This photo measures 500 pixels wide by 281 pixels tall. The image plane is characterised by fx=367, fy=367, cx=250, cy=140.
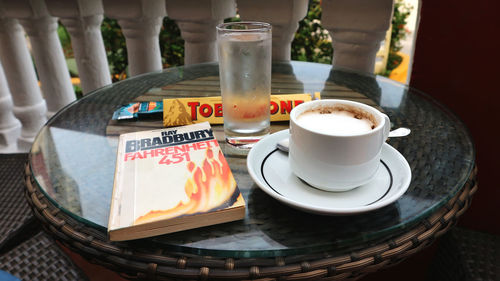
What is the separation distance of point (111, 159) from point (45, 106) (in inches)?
60.1

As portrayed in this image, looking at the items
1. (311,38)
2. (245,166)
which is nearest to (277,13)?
(245,166)

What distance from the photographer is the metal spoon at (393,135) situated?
637mm

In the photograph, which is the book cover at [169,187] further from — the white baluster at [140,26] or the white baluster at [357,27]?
the white baluster at [140,26]

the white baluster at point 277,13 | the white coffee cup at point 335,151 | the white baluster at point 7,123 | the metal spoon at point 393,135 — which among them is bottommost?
the white baluster at point 7,123

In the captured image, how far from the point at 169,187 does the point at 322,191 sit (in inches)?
8.8

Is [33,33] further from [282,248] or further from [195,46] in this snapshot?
[282,248]

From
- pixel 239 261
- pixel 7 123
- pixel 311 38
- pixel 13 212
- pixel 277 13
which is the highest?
pixel 277 13

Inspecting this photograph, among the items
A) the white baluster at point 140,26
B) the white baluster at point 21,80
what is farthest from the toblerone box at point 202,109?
the white baluster at point 21,80

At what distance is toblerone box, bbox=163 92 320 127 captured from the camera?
791 mm

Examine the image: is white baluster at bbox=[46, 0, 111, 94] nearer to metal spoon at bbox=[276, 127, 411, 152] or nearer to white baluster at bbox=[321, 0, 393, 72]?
white baluster at bbox=[321, 0, 393, 72]

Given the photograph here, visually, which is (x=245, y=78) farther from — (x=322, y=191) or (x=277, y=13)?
(x=277, y=13)

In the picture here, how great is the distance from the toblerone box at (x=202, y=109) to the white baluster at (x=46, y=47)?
1.18 meters

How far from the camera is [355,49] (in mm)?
1266

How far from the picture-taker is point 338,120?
56cm
